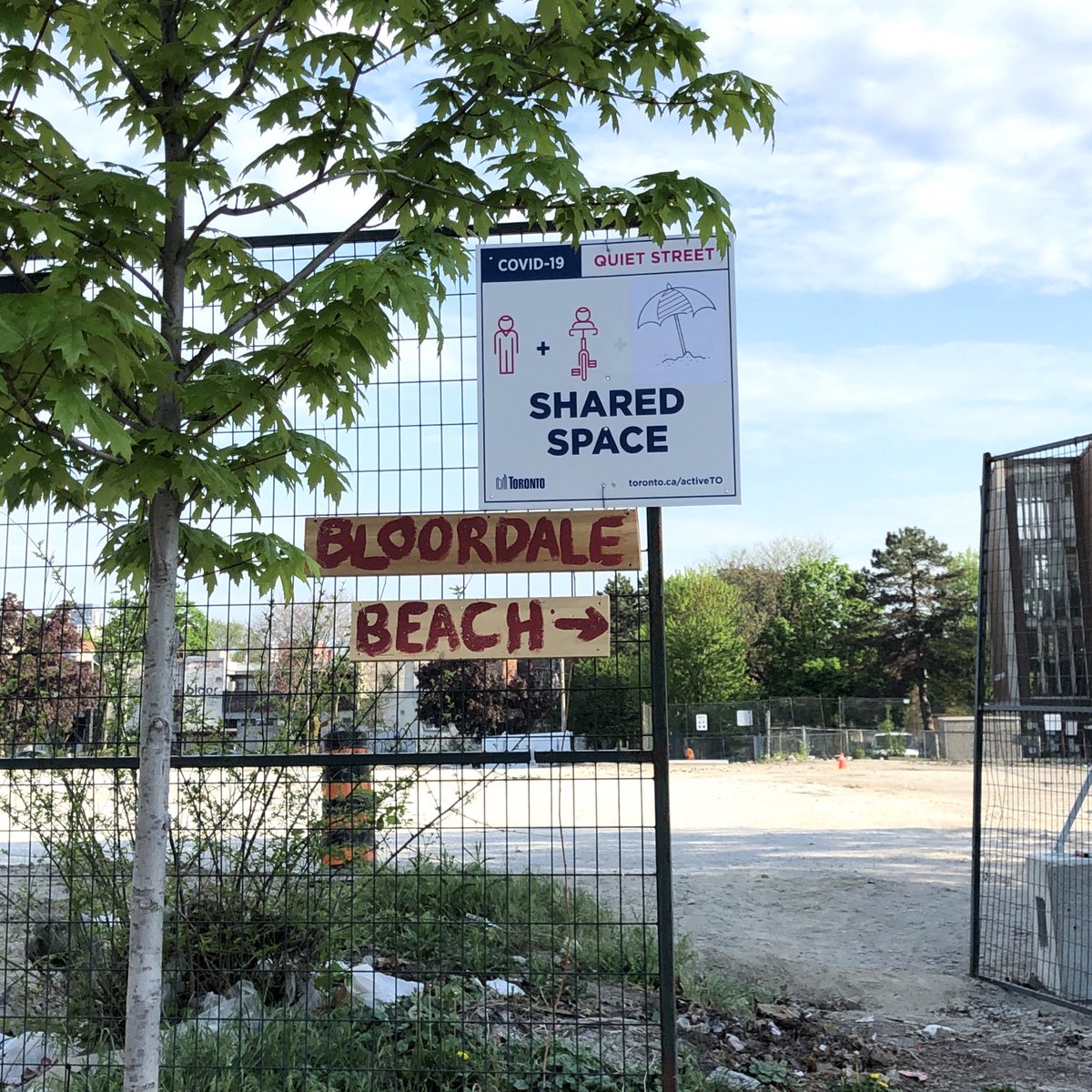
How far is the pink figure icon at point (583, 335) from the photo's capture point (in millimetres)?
4988

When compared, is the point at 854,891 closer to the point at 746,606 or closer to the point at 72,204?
the point at 72,204

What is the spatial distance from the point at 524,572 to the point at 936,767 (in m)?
33.7

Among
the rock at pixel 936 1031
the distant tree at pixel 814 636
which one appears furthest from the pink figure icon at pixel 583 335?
the distant tree at pixel 814 636

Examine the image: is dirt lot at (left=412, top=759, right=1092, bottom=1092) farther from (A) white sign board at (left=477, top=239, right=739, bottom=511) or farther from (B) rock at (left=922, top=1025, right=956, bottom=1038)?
(A) white sign board at (left=477, top=239, right=739, bottom=511)

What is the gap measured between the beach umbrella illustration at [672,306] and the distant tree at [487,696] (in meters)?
1.69

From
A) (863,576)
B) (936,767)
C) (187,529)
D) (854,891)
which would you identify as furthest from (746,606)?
(187,529)

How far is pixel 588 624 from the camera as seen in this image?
490cm

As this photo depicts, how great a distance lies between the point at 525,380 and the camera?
16.5ft

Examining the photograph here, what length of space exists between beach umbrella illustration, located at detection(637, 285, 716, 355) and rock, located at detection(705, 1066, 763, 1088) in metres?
3.44

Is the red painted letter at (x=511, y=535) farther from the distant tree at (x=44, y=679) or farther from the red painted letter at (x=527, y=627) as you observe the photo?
the distant tree at (x=44, y=679)

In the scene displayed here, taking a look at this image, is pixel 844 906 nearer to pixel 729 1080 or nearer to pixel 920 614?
pixel 729 1080

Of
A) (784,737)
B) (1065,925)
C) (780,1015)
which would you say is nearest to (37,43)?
(780,1015)

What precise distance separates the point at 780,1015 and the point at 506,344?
13.6 ft

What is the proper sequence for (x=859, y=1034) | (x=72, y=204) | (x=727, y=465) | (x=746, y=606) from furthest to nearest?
(x=746, y=606), (x=859, y=1034), (x=727, y=465), (x=72, y=204)
